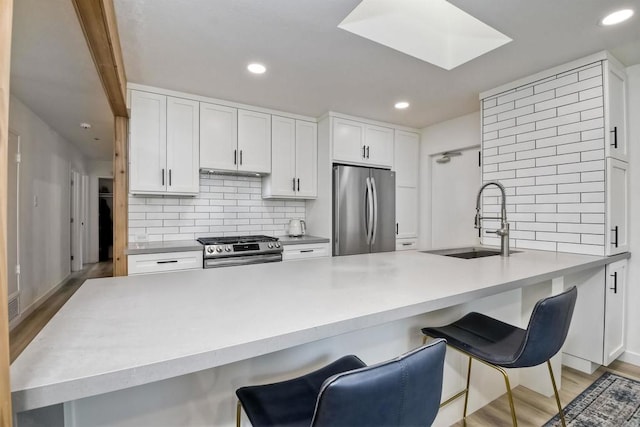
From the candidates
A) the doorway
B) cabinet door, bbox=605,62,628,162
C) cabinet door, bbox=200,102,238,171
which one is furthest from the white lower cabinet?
the doorway

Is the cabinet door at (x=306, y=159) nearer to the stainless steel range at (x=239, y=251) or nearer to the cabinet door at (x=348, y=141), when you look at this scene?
the cabinet door at (x=348, y=141)

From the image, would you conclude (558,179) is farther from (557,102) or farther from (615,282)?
(615,282)

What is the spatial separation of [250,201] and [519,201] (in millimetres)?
2659

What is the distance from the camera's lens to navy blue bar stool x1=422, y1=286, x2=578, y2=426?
44.0 inches

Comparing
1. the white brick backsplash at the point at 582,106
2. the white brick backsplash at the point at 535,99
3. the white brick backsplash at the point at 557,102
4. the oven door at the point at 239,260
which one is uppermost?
the white brick backsplash at the point at 535,99

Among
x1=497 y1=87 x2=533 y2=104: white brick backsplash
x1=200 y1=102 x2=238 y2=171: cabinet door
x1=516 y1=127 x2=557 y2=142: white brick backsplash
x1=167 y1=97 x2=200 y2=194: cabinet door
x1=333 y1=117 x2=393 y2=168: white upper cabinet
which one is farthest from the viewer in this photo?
x1=333 y1=117 x2=393 y2=168: white upper cabinet

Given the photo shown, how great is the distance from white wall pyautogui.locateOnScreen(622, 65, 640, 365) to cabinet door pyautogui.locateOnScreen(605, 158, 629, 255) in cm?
5

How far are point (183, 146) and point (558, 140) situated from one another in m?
3.16

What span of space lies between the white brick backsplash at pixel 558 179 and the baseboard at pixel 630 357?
4.52 ft

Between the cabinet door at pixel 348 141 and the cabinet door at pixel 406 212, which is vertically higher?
the cabinet door at pixel 348 141

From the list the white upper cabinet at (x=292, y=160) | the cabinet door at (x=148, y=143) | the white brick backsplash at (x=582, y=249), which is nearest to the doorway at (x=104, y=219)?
the cabinet door at (x=148, y=143)

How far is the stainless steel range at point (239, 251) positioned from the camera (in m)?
2.66

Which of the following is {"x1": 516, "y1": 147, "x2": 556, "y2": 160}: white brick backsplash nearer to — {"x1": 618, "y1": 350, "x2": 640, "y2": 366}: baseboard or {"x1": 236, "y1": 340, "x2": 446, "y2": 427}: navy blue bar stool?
{"x1": 618, "y1": 350, "x2": 640, "y2": 366}: baseboard

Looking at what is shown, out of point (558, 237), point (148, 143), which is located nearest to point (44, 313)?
point (148, 143)
